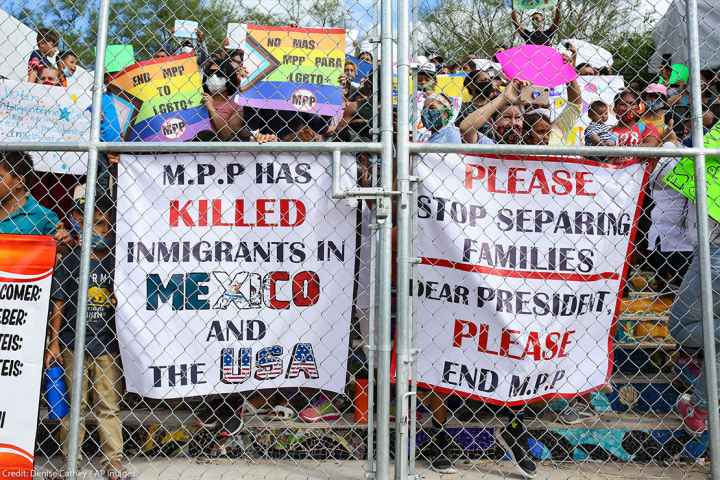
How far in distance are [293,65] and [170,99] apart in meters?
0.99

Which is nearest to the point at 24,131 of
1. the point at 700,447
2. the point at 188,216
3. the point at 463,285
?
the point at 188,216

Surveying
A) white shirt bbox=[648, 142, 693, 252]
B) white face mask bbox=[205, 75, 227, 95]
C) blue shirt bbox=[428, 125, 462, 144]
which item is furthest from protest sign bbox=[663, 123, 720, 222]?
white face mask bbox=[205, 75, 227, 95]

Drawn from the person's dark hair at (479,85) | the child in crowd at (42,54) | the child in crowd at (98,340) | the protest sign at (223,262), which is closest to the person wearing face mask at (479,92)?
the person's dark hair at (479,85)

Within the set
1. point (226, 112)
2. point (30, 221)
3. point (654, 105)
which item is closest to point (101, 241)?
point (30, 221)

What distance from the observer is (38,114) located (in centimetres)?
354

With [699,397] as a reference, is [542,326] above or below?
above

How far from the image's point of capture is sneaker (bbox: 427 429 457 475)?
3.89 meters

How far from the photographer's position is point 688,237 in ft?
13.4

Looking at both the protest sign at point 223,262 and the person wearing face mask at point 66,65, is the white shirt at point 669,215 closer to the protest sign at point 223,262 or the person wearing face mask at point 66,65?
the protest sign at point 223,262

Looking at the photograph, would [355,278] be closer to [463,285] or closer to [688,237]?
[463,285]

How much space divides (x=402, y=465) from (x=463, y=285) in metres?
0.92

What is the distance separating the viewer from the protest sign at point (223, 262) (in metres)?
3.24

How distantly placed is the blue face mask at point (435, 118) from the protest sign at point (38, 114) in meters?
2.76

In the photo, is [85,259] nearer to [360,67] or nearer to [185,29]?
[185,29]
